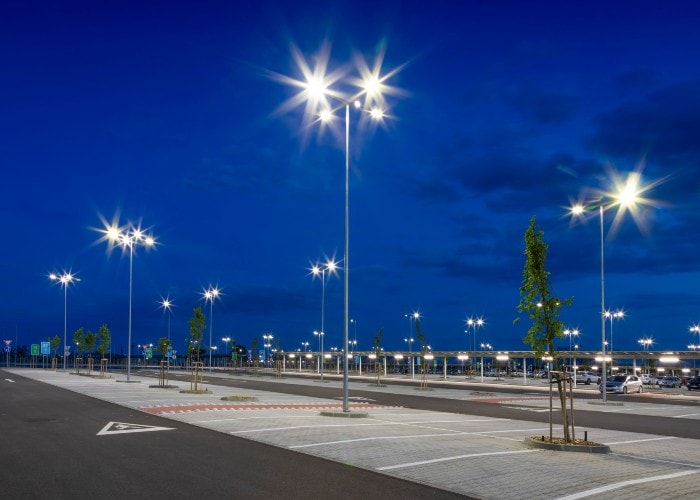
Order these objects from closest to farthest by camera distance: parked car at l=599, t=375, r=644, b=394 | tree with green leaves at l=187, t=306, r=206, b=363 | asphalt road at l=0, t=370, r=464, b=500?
asphalt road at l=0, t=370, r=464, b=500
tree with green leaves at l=187, t=306, r=206, b=363
parked car at l=599, t=375, r=644, b=394

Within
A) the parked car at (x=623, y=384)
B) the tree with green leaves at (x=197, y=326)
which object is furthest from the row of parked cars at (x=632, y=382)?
the tree with green leaves at (x=197, y=326)

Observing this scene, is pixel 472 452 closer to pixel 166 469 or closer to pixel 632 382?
pixel 166 469

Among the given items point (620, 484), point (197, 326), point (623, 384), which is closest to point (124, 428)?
point (620, 484)

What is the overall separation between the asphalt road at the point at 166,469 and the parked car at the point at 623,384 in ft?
142

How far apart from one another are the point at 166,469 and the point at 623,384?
161ft

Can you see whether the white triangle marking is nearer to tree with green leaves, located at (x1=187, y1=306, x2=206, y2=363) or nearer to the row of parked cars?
tree with green leaves, located at (x1=187, y1=306, x2=206, y2=363)

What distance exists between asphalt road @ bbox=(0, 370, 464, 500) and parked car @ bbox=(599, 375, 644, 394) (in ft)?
142

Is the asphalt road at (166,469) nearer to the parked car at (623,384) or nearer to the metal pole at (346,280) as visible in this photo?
the metal pole at (346,280)

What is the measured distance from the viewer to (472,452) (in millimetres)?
15203

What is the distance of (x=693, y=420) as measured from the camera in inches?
1115

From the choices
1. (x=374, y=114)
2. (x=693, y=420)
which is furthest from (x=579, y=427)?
(x=374, y=114)

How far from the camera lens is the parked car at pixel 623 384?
53594 millimetres

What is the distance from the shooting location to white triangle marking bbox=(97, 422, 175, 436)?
17770 millimetres

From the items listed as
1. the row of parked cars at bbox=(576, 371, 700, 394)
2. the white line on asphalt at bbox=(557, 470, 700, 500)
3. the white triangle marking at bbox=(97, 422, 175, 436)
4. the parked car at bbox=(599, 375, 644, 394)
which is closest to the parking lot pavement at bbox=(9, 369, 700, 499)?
the white line on asphalt at bbox=(557, 470, 700, 500)
